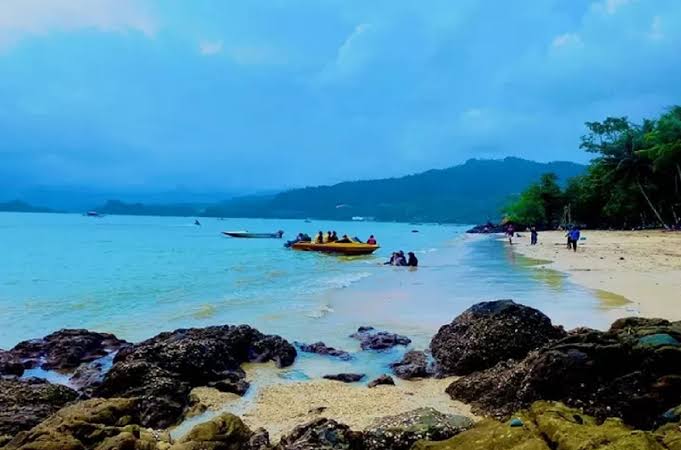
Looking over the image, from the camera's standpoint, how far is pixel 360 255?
40.6m

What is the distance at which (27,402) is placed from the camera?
7125 mm

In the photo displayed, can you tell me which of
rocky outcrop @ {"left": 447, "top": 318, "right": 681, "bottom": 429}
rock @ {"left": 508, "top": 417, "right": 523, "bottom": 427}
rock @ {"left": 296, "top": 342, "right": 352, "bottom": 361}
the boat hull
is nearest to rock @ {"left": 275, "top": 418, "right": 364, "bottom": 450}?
rock @ {"left": 508, "top": 417, "right": 523, "bottom": 427}

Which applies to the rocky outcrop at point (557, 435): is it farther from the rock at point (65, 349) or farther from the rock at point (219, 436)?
the rock at point (65, 349)

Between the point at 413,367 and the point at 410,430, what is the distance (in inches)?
145

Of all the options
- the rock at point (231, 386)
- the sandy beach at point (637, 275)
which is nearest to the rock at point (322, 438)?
the rock at point (231, 386)

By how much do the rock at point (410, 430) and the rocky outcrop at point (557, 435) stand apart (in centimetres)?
16

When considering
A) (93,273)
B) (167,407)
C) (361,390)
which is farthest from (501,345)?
(93,273)

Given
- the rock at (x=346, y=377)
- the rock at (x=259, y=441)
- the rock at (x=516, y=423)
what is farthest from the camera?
the rock at (x=346, y=377)

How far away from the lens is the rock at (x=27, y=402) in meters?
6.36

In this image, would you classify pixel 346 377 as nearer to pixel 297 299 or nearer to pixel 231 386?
pixel 231 386

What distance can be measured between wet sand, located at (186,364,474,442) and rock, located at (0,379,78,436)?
5.79 feet

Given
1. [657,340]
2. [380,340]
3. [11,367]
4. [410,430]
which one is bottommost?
[11,367]

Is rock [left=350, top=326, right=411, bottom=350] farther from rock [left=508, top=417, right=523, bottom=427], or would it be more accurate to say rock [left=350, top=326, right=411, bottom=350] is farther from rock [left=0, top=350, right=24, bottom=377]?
rock [left=0, top=350, right=24, bottom=377]

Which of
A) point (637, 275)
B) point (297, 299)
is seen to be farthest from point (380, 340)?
point (637, 275)
